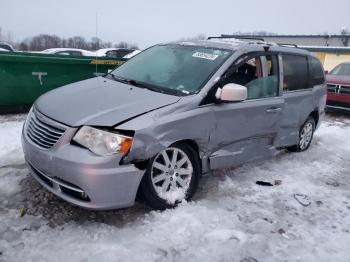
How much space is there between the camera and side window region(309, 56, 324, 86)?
5787 millimetres

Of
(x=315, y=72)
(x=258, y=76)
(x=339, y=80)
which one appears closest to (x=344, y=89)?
(x=339, y=80)

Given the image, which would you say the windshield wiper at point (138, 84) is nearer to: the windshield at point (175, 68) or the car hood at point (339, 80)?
the windshield at point (175, 68)

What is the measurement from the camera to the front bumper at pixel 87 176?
300cm

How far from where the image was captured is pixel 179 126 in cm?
345

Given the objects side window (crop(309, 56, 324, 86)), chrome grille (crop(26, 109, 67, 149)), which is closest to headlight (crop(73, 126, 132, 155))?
chrome grille (crop(26, 109, 67, 149))

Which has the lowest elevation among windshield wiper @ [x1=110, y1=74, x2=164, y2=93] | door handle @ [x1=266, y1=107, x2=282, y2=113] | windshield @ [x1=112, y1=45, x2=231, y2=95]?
door handle @ [x1=266, y1=107, x2=282, y2=113]

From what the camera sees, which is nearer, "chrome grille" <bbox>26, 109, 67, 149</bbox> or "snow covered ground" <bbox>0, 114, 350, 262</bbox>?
"snow covered ground" <bbox>0, 114, 350, 262</bbox>

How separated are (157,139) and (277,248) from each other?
1.42 metres

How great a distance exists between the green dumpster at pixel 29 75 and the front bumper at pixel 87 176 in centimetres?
405

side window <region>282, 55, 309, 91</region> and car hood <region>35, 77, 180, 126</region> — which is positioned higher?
side window <region>282, 55, 309, 91</region>

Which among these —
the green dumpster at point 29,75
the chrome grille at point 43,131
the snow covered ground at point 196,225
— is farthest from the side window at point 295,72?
the green dumpster at point 29,75

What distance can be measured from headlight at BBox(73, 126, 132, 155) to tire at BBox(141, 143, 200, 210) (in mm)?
344

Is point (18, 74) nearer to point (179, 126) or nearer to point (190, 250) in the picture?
point (179, 126)

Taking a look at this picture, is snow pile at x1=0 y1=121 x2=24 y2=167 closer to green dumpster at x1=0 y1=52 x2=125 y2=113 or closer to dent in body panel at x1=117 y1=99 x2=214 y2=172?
green dumpster at x1=0 y1=52 x2=125 y2=113
